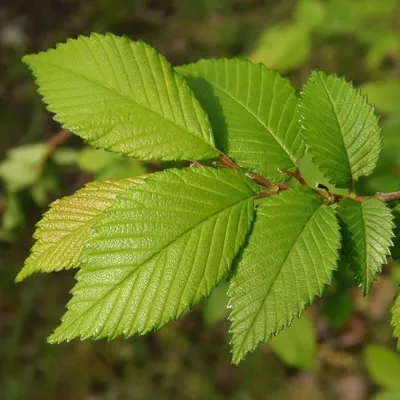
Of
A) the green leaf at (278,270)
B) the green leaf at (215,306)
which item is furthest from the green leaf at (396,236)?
the green leaf at (215,306)

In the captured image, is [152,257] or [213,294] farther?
[213,294]

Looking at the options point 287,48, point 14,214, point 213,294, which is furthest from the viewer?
point 287,48

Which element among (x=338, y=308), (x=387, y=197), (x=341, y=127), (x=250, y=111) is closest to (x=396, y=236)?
(x=387, y=197)

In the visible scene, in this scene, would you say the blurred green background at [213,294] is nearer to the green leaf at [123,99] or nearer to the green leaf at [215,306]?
the green leaf at [215,306]

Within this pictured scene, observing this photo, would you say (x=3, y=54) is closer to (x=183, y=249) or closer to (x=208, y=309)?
(x=208, y=309)

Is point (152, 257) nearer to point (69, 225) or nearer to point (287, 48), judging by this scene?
point (69, 225)

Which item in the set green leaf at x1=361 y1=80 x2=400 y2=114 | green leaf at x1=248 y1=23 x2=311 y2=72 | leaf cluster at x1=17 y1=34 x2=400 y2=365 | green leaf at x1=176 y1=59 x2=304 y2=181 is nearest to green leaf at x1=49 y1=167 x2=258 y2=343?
leaf cluster at x1=17 y1=34 x2=400 y2=365
